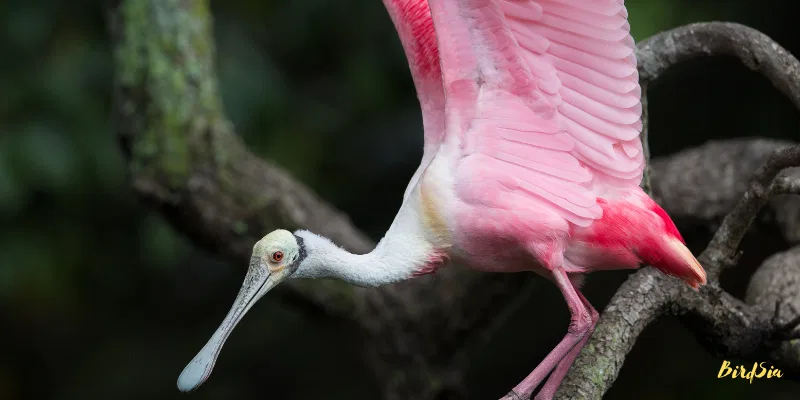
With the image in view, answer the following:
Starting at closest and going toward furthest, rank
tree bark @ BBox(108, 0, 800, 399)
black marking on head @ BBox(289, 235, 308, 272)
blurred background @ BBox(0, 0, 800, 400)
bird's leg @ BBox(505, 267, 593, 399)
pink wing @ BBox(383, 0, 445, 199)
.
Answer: bird's leg @ BBox(505, 267, 593, 399) < black marking on head @ BBox(289, 235, 308, 272) < pink wing @ BBox(383, 0, 445, 199) < tree bark @ BBox(108, 0, 800, 399) < blurred background @ BBox(0, 0, 800, 400)

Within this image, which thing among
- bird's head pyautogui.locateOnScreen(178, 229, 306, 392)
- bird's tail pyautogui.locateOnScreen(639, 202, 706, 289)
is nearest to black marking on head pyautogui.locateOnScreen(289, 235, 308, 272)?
bird's head pyautogui.locateOnScreen(178, 229, 306, 392)

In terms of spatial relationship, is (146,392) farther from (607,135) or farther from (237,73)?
(607,135)

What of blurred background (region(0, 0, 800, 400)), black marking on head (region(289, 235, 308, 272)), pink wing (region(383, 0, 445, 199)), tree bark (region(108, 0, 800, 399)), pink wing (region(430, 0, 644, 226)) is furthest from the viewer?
blurred background (region(0, 0, 800, 400))

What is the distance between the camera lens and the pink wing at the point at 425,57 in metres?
2.78

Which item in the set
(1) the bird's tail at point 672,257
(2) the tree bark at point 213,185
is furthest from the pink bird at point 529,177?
(2) the tree bark at point 213,185

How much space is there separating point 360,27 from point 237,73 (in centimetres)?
62

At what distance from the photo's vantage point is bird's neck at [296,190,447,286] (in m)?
2.56

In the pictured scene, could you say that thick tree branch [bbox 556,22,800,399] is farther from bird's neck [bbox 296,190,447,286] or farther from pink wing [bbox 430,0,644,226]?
bird's neck [bbox 296,190,447,286]

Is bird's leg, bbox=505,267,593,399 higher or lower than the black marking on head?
lower

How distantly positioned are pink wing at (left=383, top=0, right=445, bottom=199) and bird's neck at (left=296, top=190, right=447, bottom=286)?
0.76 feet

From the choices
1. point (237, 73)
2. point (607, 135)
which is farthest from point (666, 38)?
point (237, 73)

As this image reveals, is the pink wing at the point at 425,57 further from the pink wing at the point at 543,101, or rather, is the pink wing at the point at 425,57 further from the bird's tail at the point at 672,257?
the bird's tail at the point at 672,257

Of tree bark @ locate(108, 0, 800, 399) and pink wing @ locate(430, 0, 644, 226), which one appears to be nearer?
pink wing @ locate(430, 0, 644, 226)

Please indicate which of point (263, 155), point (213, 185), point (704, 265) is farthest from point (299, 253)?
point (263, 155)
